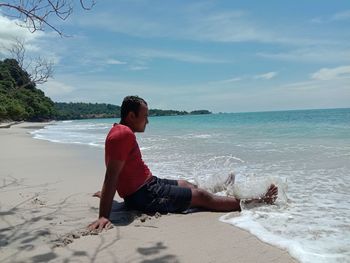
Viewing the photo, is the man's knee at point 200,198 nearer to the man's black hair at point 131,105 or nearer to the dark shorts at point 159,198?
the dark shorts at point 159,198

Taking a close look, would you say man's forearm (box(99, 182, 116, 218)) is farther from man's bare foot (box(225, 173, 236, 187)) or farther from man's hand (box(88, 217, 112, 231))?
man's bare foot (box(225, 173, 236, 187))

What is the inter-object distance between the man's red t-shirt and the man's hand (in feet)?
1.64

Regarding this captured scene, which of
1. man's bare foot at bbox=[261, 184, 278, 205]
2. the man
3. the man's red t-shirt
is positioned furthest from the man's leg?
the man's red t-shirt

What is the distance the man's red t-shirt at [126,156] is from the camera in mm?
3766

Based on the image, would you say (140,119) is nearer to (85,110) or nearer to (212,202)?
(212,202)

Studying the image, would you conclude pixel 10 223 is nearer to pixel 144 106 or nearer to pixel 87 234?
pixel 87 234

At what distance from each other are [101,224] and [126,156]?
0.67 meters

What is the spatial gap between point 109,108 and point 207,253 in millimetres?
149458

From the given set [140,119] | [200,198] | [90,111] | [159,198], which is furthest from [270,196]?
[90,111]

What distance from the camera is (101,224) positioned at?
3562 millimetres

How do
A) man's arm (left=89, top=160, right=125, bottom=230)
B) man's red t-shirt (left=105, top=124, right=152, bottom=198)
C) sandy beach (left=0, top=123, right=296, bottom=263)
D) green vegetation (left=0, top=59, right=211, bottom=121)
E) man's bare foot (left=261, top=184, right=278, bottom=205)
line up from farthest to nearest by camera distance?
1. green vegetation (left=0, top=59, right=211, bottom=121)
2. man's bare foot (left=261, top=184, right=278, bottom=205)
3. man's red t-shirt (left=105, top=124, right=152, bottom=198)
4. man's arm (left=89, top=160, right=125, bottom=230)
5. sandy beach (left=0, top=123, right=296, bottom=263)

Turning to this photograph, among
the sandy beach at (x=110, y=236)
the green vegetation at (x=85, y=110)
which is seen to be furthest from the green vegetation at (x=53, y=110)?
A: the sandy beach at (x=110, y=236)

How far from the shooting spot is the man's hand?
3520 mm

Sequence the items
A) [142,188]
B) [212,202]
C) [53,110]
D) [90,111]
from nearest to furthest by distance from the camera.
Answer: [142,188], [212,202], [53,110], [90,111]
